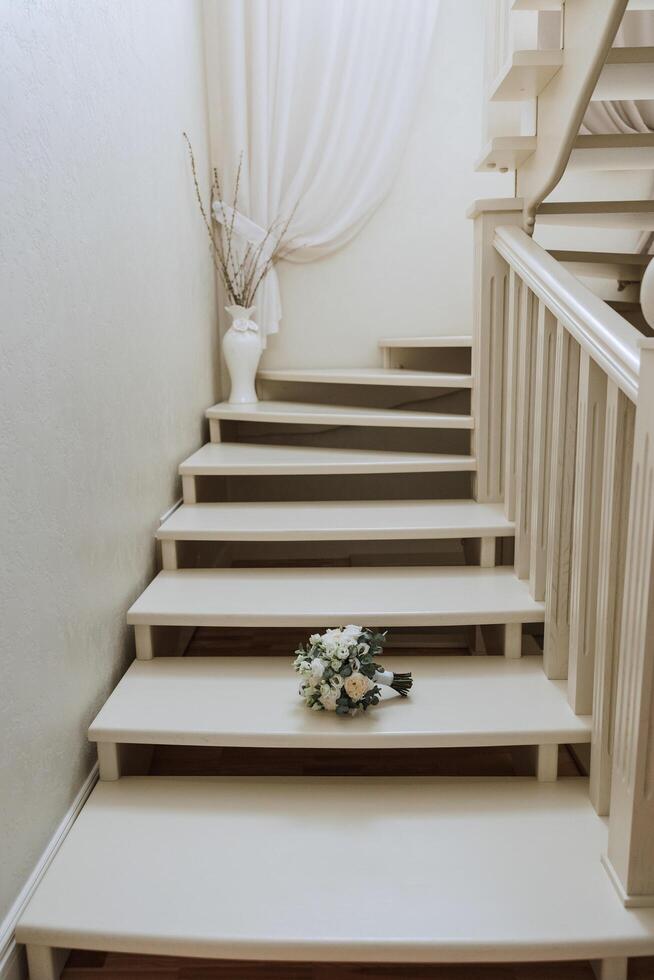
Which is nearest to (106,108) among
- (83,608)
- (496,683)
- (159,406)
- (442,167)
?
(159,406)

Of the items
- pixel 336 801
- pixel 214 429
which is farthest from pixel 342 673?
pixel 214 429

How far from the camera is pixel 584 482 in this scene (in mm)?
1754

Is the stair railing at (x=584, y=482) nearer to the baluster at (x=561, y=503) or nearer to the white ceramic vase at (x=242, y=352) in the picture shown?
the baluster at (x=561, y=503)

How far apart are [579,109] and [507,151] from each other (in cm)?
49

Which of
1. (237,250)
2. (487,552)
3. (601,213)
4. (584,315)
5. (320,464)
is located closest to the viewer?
(584,315)

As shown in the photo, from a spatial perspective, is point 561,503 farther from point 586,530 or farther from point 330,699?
point 330,699

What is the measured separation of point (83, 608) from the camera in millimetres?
1886

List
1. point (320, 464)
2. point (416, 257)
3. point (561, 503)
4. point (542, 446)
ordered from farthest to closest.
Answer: point (416, 257)
point (320, 464)
point (542, 446)
point (561, 503)

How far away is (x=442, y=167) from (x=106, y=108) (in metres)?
2.08

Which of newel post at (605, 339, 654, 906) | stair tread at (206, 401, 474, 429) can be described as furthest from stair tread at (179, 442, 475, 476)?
newel post at (605, 339, 654, 906)

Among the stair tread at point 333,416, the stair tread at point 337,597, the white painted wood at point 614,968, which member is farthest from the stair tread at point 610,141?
the white painted wood at point 614,968

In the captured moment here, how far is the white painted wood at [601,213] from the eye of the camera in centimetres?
258

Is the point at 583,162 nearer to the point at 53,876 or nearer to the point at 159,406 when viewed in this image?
the point at 159,406

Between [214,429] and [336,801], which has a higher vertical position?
[214,429]
